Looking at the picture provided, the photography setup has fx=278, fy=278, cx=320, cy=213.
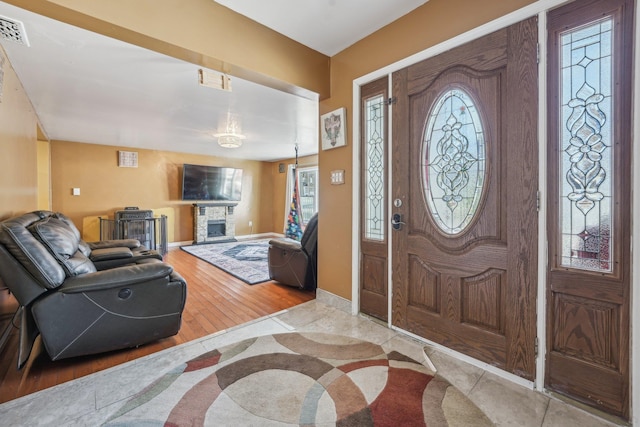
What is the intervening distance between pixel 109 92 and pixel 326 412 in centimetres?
377

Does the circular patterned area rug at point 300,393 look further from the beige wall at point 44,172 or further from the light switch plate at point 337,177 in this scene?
the beige wall at point 44,172

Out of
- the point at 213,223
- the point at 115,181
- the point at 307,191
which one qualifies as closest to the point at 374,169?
the point at 307,191

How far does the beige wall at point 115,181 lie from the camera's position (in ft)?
18.2

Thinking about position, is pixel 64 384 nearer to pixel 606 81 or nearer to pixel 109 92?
pixel 109 92

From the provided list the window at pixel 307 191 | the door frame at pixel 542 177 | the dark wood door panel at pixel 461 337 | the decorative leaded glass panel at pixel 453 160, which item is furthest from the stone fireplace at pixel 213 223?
the decorative leaded glass panel at pixel 453 160

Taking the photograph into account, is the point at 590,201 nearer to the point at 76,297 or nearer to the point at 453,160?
the point at 453,160

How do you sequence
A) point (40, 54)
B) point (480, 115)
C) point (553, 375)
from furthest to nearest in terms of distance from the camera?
point (40, 54) → point (480, 115) → point (553, 375)

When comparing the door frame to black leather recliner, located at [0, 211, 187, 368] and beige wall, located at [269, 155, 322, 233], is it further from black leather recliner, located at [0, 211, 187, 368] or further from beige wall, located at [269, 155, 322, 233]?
beige wall, located at [269, 155, 322, 233]

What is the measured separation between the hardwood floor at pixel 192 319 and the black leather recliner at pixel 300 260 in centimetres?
13

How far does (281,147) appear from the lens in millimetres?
6285

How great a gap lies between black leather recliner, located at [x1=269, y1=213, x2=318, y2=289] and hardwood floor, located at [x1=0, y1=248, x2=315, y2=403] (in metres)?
0.13

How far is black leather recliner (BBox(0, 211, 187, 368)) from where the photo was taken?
1.65m

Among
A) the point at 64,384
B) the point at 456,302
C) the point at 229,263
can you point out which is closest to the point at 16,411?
the point at 64,384

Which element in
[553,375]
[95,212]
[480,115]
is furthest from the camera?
[95,212]
